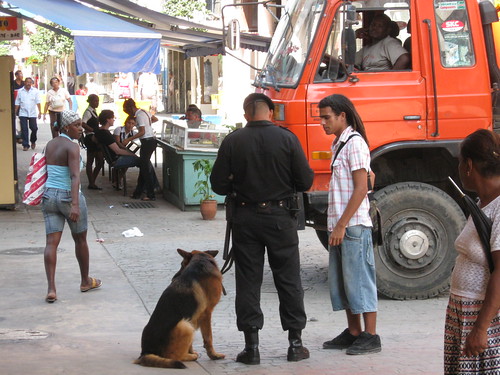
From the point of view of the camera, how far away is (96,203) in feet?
46.6

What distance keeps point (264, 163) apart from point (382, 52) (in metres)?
2.48

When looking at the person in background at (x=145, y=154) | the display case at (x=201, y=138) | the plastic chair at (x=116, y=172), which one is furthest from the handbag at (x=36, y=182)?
the plastic chair at (x=116, y=172)

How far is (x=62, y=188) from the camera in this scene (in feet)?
25.0

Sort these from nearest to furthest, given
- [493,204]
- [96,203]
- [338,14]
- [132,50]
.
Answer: [493,204] < [338,14] < [132,50] < [96,203]

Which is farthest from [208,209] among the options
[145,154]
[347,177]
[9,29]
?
[9,29]

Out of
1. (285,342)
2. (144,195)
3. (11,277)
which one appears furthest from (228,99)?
(285,342)

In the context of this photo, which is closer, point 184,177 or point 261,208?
point 261,208

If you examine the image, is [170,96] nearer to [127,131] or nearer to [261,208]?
[127,131]

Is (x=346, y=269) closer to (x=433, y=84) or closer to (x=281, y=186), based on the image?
(x=281, y=186)

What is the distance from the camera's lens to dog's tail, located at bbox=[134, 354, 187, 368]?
5.61 metres

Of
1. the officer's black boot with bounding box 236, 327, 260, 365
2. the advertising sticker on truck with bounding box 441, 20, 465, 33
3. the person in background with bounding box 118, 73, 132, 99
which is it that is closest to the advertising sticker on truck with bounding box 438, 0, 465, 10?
the advertising sticker on truck with bounding box 441, 20, 465, 33

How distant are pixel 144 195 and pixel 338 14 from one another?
301 inches

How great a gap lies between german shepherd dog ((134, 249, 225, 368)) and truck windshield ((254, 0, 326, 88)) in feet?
8.44

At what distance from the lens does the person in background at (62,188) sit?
758cm
